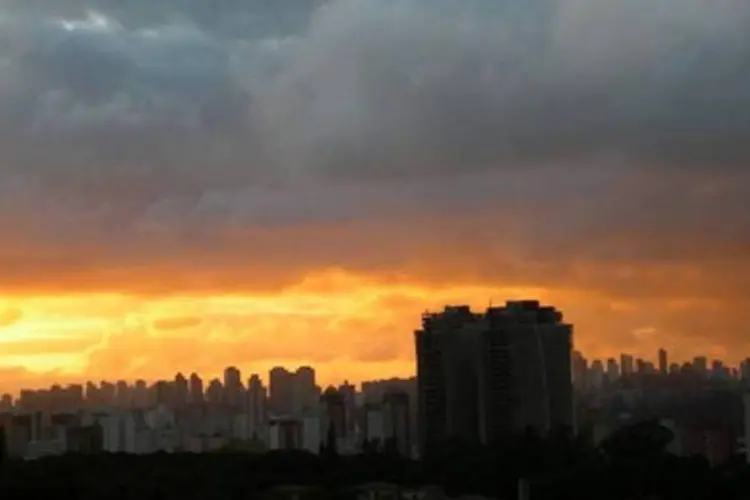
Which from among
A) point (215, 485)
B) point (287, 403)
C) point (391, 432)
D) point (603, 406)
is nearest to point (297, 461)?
point (215, 485)

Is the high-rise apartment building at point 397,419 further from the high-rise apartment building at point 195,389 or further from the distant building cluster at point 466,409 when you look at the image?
the high-rise apartment building at point 195,389

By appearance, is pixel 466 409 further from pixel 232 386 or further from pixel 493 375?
pixel 232 386

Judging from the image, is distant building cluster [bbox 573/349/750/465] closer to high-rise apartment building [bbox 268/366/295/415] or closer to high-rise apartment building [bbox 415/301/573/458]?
high-rise apartment building [bbox 415/301/573/458]

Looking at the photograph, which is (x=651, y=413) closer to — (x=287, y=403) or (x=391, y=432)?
(x=391, y=432)

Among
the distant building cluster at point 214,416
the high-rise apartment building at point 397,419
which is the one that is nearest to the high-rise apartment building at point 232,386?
the distant building cluster at point 214,416

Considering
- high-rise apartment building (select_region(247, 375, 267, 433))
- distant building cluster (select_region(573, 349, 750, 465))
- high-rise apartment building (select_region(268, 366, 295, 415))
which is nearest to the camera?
distant building cluster (select_region(573, 349, 750, 465))

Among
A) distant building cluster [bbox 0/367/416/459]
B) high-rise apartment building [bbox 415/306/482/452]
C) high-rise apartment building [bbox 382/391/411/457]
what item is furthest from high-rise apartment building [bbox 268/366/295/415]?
high-rise apartment building [bbox 415/306/482/452]
